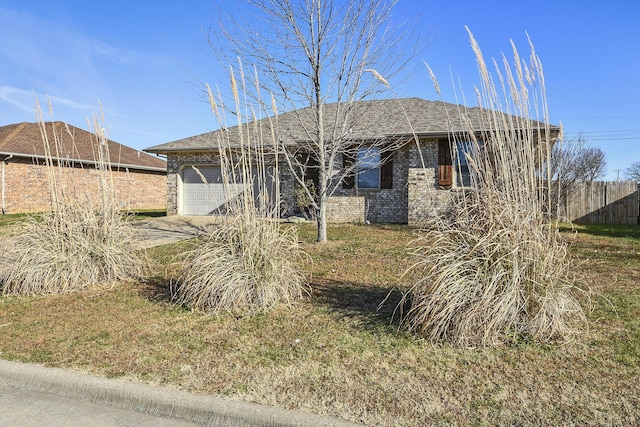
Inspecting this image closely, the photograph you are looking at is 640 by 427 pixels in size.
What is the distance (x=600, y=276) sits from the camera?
574cm

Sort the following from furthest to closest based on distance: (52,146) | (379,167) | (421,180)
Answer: (52,146)
(379,167)
(421,180)

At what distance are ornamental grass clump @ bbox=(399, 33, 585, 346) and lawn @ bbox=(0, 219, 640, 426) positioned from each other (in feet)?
0.56

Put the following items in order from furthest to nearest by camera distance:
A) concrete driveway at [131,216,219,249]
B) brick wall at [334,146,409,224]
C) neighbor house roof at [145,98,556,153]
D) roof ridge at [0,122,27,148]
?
Result: roof ridge at [0,122,27,148], brick wall at [334,146,409,224], neighbor house roof at [145,98,556,153], concrete driveway at [131,216,219,249]

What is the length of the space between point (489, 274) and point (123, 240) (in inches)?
184

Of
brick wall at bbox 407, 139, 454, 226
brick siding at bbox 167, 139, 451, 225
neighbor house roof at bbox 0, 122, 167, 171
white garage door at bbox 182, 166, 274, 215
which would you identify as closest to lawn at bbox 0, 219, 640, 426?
brick wall at bbox 407, 139, 454, 226

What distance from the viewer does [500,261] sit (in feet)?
11.4

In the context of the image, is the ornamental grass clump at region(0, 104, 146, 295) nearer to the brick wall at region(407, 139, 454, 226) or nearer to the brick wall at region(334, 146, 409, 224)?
the brick wall at region(407, 139, 454, 226)

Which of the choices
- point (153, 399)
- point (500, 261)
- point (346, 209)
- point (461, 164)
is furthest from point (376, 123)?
point (153, 399)

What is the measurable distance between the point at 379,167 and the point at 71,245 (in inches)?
421

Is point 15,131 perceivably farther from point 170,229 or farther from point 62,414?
point 62,414

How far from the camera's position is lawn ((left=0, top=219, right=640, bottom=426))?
257cm

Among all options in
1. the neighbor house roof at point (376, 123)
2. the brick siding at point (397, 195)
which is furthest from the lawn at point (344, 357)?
the brick siding at point (397, 195)

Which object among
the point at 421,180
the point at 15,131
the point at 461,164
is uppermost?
the point at 15,131

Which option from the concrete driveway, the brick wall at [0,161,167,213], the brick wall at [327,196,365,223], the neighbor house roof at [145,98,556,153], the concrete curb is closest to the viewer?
the concrete curb
